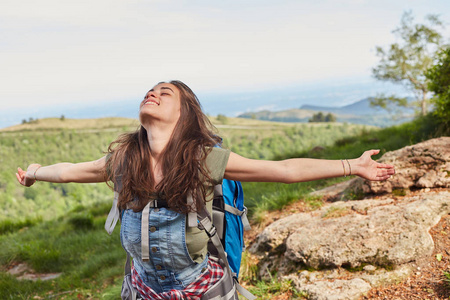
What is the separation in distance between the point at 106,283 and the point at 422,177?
452 cm

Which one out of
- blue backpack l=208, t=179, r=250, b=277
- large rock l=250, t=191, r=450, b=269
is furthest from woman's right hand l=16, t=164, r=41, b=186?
large rock l=250, t=191, r=450, b=269

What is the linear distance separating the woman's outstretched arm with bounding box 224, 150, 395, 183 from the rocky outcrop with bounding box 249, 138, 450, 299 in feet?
4.49

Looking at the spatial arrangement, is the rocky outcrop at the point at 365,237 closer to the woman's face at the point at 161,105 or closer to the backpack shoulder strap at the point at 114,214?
the backpack shoulder strap at the point at 114,214

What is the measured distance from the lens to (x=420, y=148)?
13.8 feet

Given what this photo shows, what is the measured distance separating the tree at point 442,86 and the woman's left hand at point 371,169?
185 inches

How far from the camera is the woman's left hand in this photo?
2.04 metres

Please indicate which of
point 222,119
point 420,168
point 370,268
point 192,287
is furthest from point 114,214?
point 222,119

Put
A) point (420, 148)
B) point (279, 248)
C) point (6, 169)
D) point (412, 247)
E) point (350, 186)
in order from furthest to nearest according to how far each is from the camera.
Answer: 1. point (6, 169)
2. point (350, 186)
3. point (420, 148)
4. point (279, 248)
5. point (412, 247)

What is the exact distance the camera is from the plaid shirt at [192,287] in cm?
204

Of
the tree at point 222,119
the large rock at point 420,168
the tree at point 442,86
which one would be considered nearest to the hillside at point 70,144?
the tree at point 222,119

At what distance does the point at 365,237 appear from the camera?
3229mm

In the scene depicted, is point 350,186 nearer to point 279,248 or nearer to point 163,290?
point 279,248

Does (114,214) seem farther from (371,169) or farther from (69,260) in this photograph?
(69,260)

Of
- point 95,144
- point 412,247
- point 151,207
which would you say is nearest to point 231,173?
point 151,207
